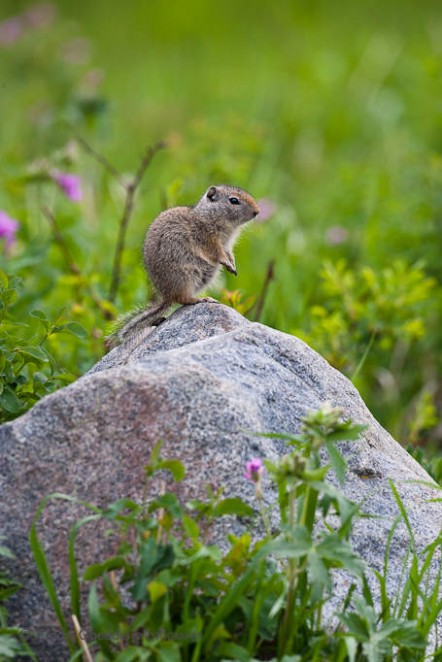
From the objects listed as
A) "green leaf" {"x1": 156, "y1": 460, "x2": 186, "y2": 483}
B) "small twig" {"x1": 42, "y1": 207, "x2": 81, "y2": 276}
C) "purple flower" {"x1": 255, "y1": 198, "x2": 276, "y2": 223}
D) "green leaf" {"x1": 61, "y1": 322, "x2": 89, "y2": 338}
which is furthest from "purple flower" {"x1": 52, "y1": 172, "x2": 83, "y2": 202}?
"green leaf" {"x1": 156, "y1": 460, "x2": 186, "y2": 483}

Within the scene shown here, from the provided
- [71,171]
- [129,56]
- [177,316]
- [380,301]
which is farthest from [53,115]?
[129,56]

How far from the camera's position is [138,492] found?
9.37 feet

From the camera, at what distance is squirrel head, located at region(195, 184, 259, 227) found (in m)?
4.81

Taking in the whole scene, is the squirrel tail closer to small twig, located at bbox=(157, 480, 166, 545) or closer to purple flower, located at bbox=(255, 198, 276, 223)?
small twig, located at bbox=(157, 480, 166, 545)

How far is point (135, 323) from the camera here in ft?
13.6

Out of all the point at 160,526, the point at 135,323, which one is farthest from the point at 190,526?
the point at 135,323

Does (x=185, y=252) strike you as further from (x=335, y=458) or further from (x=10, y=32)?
(x=10, y=32)

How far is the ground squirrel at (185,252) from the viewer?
421 cm

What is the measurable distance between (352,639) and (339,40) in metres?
11.5

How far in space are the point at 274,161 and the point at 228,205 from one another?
515cm

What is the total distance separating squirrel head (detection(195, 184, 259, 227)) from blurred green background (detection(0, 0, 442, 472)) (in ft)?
1.24

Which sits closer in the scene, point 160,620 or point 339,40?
point 160,620

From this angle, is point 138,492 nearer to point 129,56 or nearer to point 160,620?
point 160,620

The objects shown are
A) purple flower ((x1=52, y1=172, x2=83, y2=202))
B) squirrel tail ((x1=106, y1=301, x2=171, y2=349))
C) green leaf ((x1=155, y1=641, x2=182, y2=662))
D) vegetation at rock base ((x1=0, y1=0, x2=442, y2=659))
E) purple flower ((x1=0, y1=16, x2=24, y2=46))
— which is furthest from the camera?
purple flower ((x1=0, y1=16, x2=24, y2=46))
